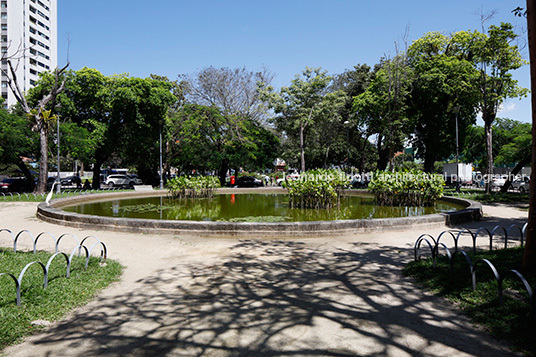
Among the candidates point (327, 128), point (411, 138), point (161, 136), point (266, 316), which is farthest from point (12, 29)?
point (266, 316)

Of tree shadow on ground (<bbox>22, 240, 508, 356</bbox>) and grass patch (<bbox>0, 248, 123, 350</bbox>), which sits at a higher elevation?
grass patch (<bbox>0, 248, 123, 350</bbox>)

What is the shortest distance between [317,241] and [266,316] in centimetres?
517

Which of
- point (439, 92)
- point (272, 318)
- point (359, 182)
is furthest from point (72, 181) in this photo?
point (272, 318)

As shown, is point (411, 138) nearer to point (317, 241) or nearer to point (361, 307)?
point (317, 241)

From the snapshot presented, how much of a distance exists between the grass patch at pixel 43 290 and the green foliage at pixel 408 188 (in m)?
13.5

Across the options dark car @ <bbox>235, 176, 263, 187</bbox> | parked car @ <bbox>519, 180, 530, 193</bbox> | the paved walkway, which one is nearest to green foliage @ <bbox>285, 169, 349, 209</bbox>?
the paved walkway

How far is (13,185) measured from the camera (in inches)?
1172

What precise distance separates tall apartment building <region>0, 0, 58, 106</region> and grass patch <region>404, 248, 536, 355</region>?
2754 inches

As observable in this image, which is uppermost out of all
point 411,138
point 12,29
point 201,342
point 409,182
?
point 12,29

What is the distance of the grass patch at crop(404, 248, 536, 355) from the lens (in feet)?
12.5

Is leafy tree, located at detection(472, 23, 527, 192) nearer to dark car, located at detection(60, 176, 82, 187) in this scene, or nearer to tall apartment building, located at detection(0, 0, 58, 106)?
dark car, located at detection(60, 176, 82, 187)

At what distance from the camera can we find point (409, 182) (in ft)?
53.5

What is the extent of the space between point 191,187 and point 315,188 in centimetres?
912

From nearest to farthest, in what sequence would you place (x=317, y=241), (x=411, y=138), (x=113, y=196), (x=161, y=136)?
(x=317, y=241)
(x=113, y=196)
(x=161, y=136)
(x=411, y=138)
